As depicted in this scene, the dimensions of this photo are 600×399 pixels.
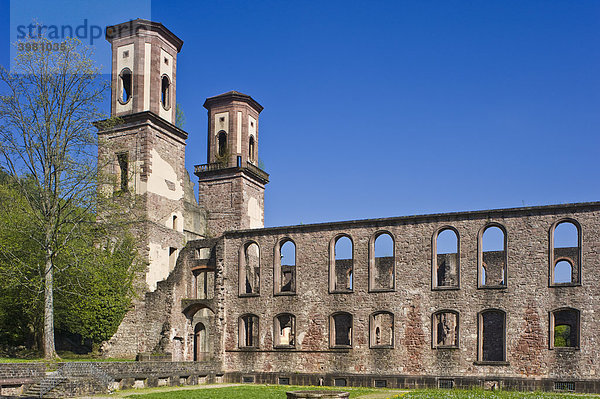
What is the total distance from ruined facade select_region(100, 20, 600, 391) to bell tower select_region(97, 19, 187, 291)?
75mm

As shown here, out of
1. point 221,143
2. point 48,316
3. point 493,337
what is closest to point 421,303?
point 493,337

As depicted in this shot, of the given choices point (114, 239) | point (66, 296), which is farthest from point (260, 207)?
→ point (66, 296)

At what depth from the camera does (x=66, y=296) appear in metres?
28.2

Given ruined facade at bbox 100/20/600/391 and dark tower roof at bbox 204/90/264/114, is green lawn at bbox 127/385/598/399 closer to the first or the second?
ruined facade at bbox 100/20/600/391

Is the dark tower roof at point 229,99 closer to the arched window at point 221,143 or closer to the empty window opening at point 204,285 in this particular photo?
the arched window at point 221,143

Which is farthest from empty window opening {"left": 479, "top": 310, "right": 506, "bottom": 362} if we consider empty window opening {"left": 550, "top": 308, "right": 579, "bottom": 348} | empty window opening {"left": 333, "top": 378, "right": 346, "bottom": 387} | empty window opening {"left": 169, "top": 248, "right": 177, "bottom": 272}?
empty window opening {"left": 169, "top": 248, "right": 177, "bottom": 272}

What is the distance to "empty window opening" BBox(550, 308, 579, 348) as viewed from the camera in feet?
76.3

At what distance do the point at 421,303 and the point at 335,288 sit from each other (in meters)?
4.42

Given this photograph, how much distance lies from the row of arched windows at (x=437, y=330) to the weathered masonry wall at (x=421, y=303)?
0.11 meters

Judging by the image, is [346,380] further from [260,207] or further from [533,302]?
[260,207]

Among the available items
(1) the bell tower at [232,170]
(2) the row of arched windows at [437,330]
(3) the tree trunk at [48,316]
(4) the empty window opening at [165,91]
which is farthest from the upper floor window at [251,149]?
(3) the tree trunk at [48,316]

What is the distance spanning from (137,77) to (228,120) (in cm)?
825

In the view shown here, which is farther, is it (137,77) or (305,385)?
(137,77)

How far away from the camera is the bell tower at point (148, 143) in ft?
99.5
